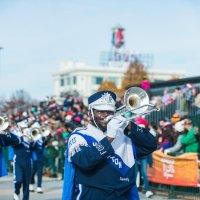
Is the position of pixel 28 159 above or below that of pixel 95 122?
below

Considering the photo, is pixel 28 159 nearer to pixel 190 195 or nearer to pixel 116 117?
pixel 190 195

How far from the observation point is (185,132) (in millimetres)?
14539

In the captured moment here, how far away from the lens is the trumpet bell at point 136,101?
5.35 m

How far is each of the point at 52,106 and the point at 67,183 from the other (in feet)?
89.1

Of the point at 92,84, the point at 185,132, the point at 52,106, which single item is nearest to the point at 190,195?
the point at 185,132

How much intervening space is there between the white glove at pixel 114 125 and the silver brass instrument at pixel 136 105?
0.12 m

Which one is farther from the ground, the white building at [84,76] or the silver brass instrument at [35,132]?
the silver brass instrument at [35,132]

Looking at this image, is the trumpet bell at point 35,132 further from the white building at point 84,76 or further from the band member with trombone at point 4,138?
the white building at point 84,76

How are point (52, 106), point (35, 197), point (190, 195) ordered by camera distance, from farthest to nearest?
1. point (52, 106)
2. point (35, 197)
3. point (190, 195)

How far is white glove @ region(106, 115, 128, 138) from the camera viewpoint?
5.02 m

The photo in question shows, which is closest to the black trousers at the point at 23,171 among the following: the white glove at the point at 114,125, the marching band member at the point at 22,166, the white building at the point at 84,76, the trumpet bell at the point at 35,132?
the marching band member at the point at 22,166

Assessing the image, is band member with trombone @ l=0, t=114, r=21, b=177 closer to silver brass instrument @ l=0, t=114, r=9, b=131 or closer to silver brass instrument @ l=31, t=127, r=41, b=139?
silver brass instrument @ l=0, t=114, r=9, b=131

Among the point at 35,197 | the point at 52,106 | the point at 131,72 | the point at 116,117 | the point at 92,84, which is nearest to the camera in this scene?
the point at 116,117

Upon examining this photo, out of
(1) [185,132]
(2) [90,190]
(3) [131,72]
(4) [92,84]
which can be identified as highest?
(2) [90,190]
